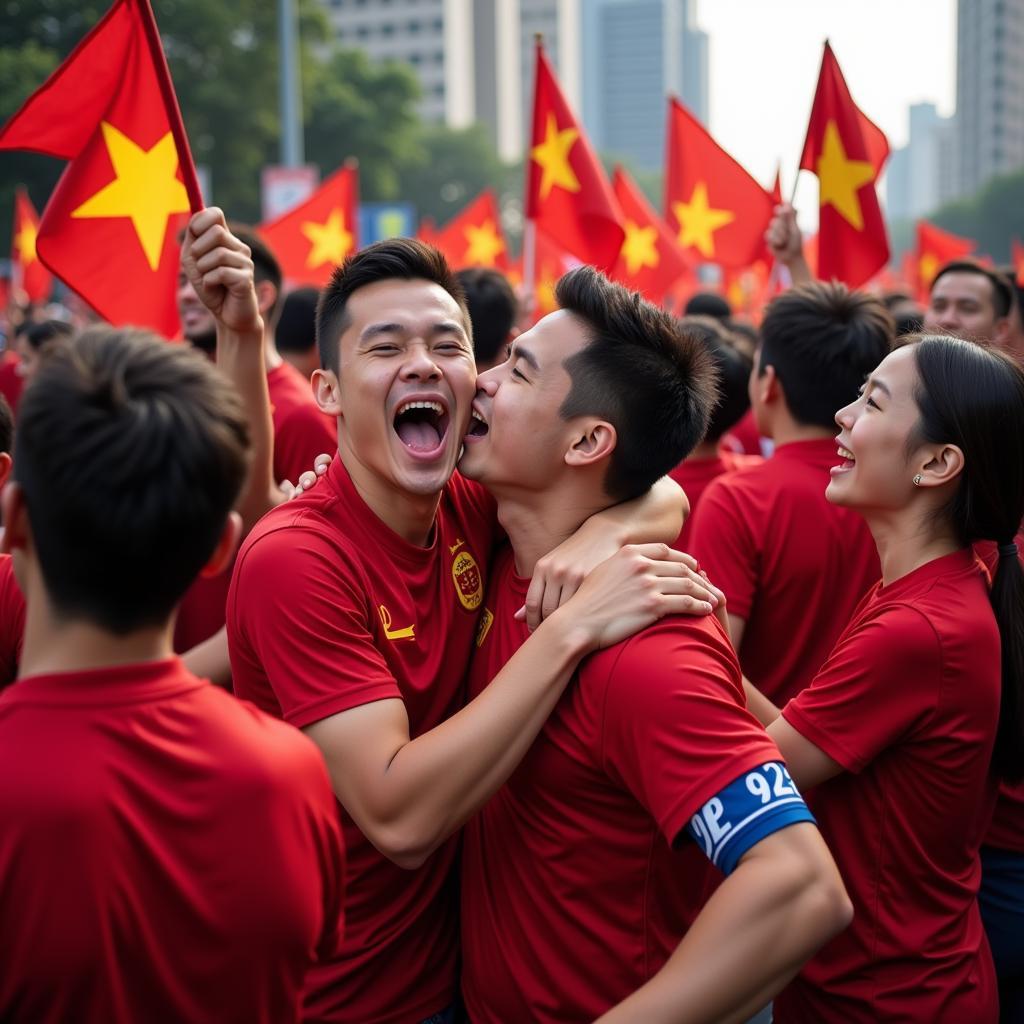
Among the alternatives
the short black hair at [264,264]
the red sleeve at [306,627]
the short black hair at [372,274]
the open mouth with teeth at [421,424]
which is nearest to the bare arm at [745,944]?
the red sleeve at [306,627]

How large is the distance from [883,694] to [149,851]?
1.58m

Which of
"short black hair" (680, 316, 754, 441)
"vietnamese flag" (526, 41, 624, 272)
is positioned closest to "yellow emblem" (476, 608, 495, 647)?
"short black hair" (680, 316, 754, 441)

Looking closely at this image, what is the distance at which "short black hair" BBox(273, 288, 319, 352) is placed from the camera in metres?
6.07

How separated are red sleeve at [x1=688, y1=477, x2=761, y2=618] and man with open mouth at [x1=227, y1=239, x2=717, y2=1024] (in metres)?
0.96

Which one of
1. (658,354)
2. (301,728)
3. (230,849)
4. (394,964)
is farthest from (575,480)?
(230,849)

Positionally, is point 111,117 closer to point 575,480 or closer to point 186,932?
point 575,480

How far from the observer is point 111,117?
3715mm

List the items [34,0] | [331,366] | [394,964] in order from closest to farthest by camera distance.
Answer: [394,964] < [331,366] < [34,0]

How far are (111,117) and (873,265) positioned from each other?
3.75 meters

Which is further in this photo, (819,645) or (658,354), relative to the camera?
(819,645)

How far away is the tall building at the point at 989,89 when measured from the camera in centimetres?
9212

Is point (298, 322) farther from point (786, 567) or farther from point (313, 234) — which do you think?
point (313, 234)

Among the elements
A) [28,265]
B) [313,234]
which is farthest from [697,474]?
[28,265]

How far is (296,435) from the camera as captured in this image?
14.9 ft
